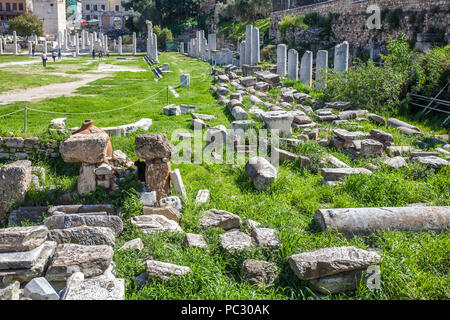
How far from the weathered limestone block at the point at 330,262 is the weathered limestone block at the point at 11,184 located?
4.91 metres

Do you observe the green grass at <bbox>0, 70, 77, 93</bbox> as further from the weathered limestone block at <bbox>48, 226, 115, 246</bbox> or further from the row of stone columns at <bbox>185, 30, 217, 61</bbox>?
the weathered limestone block at <bbox>48, 226, 115, 246</bbox>

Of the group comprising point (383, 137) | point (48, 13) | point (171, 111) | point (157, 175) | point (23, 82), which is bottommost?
point (157, 175)

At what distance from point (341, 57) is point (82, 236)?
12960 mm

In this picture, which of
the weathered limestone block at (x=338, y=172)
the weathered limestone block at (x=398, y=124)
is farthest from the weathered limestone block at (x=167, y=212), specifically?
the weathered limestone block at (x=398, y=124)

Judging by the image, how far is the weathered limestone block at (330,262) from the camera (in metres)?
4.50

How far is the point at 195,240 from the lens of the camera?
5.51 meters

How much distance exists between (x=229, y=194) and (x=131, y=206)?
1786 millimetres

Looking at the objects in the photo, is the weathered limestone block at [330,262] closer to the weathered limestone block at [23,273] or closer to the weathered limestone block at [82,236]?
the weathered limestone block at [82,236]

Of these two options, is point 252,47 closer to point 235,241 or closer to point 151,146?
point 151,146

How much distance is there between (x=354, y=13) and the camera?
23.2 meters

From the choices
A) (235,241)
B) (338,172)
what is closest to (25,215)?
(235,241)

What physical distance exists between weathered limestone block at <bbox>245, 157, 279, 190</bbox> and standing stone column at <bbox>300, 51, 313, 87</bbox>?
9.73 meters
